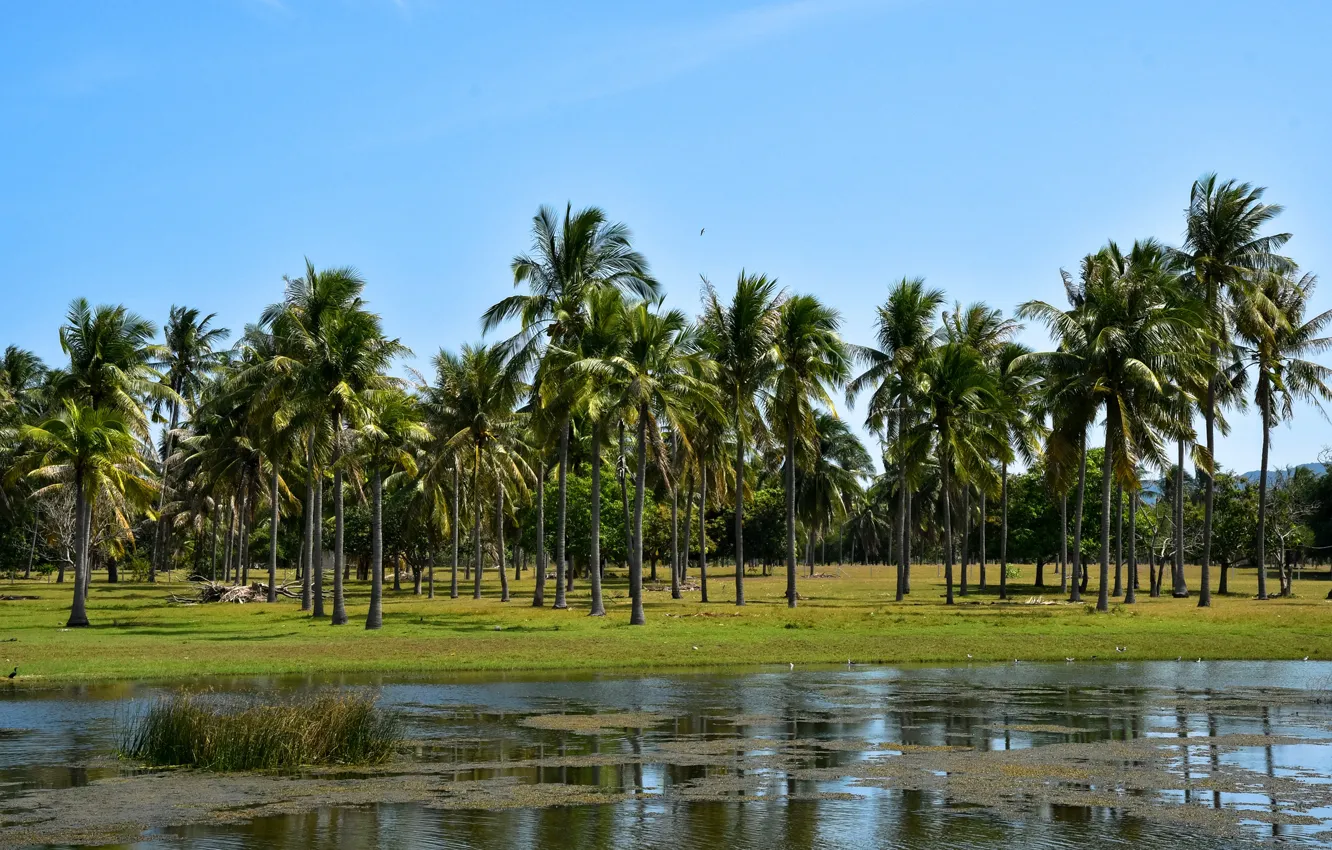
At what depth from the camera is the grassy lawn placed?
3288cm

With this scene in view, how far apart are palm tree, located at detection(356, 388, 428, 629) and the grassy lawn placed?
159 cm

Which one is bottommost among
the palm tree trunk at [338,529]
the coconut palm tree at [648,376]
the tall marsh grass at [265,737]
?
the tall marsh grass at [265,737]

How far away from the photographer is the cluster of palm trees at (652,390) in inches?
1734

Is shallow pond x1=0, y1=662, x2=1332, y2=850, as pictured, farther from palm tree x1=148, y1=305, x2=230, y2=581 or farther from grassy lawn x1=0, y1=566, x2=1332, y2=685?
palm tree x1=148, y1=305, x2=230, y2=581

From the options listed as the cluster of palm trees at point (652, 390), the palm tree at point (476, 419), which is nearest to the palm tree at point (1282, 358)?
the cluster of palm trees at point (652, 390)

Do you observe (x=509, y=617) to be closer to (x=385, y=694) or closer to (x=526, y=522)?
(x=385, y=694)

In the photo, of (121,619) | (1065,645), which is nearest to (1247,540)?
(1065,645)

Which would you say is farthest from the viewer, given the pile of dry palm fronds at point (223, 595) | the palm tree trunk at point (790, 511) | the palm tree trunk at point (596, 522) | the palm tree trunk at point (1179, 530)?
the pile of dry palm fronds at point (223, 595)

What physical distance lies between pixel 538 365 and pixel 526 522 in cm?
2944

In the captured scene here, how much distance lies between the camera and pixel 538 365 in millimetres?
48750

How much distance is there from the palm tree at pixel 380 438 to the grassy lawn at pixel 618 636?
1.59m

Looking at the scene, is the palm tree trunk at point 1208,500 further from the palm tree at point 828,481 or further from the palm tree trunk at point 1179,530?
the palm tree at point 828,481

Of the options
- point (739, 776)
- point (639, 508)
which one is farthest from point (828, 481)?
point (739, 776)

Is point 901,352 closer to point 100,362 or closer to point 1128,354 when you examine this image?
point 1128,354
